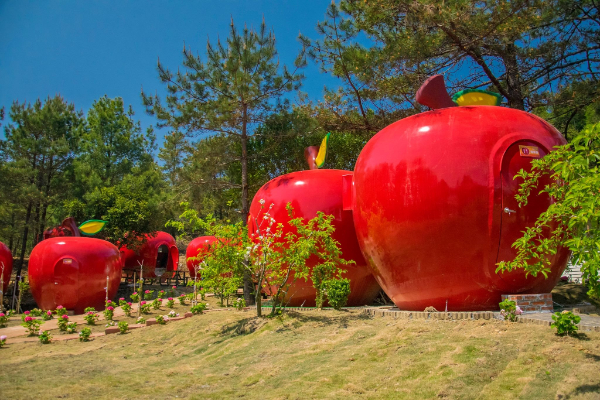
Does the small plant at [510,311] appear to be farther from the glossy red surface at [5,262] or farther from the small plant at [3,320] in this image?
the glossy red surface at [5,262]

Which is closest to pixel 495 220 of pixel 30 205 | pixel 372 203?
pixel 372 203

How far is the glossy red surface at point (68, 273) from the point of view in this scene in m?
15.4

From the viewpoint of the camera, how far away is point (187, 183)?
1770 cm

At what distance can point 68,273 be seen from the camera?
1546 cm

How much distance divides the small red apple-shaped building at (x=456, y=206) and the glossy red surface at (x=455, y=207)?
0.02 meters

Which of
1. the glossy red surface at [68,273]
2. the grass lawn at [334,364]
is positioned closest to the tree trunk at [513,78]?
the grass lawn at [334,364]

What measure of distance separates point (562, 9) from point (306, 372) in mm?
11166

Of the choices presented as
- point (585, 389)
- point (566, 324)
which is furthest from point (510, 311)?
point (585, 389)

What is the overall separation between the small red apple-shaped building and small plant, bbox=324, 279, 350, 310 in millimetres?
1634

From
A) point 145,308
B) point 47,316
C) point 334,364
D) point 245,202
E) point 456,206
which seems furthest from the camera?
point 245,202

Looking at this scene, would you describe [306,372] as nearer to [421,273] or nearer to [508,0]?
[421,273]

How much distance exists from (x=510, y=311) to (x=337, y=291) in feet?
12.1

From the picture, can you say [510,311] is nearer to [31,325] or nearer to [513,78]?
[513,78]

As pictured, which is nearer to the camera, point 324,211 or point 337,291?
point 337,291
